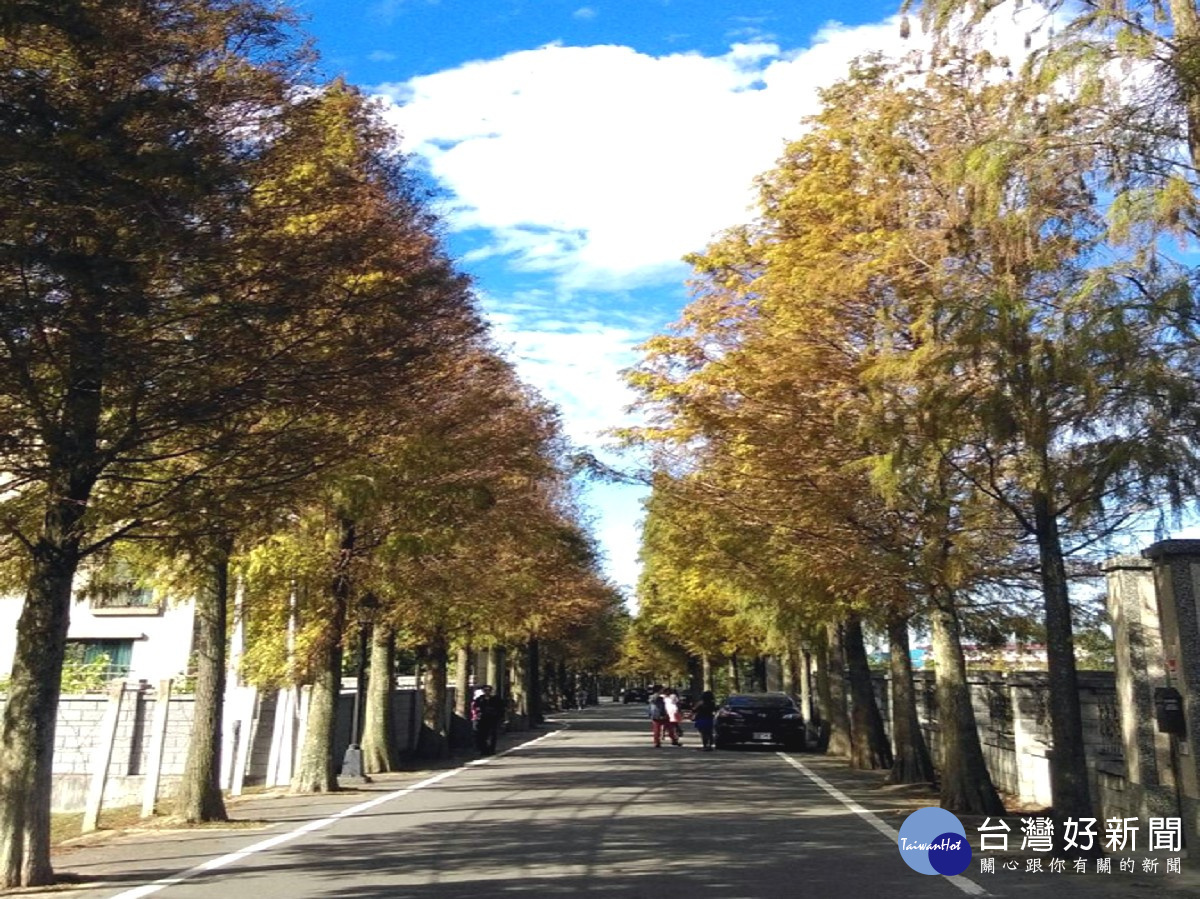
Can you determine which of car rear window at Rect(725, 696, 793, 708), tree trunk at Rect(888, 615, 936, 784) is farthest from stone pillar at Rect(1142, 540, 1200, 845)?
car rear window at Rect(725, 696, 793, 708)

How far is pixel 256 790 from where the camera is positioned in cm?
1950

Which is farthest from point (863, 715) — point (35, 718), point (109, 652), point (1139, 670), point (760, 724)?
point (109, 652)

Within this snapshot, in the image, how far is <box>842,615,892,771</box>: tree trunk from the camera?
22078mm

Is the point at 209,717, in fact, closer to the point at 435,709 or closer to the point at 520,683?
the point at 435,709

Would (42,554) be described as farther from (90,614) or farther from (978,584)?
(90,614)

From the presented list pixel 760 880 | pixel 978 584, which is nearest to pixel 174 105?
pixel 760 880

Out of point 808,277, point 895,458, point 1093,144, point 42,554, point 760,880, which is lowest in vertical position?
point 760,880

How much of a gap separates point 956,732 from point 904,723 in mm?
3819

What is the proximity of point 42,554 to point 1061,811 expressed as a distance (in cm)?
937

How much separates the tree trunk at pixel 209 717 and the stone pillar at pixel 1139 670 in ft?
31.4

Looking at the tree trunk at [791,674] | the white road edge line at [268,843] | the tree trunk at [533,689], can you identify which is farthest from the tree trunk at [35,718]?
the tree trunk at [533,689]

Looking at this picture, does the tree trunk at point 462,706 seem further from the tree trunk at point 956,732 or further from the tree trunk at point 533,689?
the tree trunk at point 956,732

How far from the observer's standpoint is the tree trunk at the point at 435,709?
88.9ft

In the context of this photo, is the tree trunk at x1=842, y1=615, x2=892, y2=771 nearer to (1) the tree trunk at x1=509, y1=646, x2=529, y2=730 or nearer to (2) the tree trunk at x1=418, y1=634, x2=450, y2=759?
(2) the tree trunk at x1=418, y1=634, x2=450, y2=759
